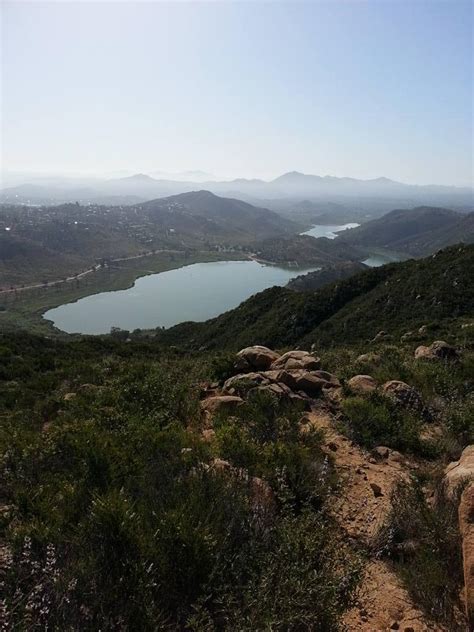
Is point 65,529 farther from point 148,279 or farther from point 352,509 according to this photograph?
point 148,279

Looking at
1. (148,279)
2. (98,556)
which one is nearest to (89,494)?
(98,556)

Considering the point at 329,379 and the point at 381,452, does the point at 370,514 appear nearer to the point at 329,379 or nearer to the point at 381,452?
the point at 381,452

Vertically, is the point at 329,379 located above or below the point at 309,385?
below

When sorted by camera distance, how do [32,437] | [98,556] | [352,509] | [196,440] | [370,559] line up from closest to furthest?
[98,556]
[370,559]
[352,509]
[196,440]
[32,437]

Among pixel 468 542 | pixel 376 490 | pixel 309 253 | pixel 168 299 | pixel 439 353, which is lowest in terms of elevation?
pixel 168 299

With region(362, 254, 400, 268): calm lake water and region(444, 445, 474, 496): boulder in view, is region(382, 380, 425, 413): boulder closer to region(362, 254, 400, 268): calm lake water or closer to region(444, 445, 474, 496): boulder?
region(444, 445, 474, 496): boulder

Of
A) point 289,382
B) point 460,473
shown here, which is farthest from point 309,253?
point 460,473

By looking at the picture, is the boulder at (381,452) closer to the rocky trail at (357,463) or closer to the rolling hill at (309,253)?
the rocky trail at (357,463)
